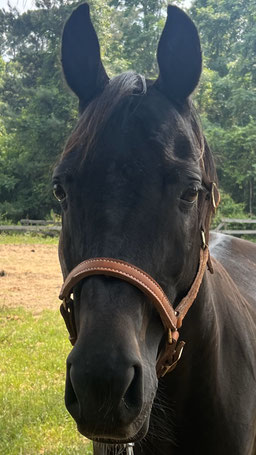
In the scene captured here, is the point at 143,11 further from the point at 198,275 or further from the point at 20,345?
the point at 198,275

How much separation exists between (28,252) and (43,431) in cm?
951

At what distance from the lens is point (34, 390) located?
4246 mm

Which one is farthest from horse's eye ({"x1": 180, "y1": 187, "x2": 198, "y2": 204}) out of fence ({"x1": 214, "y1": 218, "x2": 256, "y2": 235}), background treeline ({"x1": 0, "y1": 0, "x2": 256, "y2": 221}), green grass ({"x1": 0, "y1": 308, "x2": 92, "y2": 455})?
fence ({"x1": 214, "y1": 218, "x2": 256, "y2": 235})

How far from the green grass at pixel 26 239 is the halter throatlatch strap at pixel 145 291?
46.4ft

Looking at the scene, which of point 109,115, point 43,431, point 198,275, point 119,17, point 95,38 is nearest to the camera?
point 109,115

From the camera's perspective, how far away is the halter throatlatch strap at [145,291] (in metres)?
1.19

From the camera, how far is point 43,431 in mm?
3521

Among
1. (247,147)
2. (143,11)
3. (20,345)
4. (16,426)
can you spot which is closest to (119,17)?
(143,11)

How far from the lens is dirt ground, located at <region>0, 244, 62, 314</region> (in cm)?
768

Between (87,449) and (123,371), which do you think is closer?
(123,371)

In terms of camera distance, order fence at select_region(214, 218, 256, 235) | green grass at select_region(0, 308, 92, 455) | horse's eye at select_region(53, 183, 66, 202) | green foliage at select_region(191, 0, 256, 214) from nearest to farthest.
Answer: horse's eye at select_region(53, 183, 66, 202), green grass at select_region(0, 308, 92, 455), fence at select_region(214, 218, 256, 235), green foliage at select_region(191, 0, 256, 214)

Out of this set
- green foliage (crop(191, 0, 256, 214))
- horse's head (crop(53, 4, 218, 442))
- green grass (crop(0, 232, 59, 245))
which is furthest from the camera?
green foliage (crop(191, 0, 256, 214))

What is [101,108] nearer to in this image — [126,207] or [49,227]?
[126,207]

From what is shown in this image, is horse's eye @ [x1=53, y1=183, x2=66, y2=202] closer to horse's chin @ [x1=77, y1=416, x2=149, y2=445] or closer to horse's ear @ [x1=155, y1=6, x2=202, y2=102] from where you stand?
horse's ear @ [x1=155, y1=6, x2=202, y2=102]
